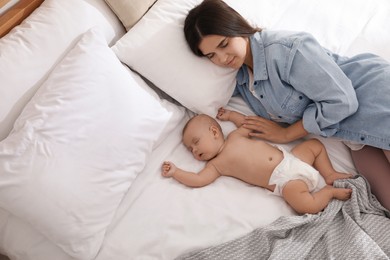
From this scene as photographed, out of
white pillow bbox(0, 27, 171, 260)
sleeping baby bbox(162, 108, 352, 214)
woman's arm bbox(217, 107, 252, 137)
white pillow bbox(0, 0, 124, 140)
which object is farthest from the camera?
woman's arm bbox(217, 107, 252, 137)

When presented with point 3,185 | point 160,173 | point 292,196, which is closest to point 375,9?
point 292,196

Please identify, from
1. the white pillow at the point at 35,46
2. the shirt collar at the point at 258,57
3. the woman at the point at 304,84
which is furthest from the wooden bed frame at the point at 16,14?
the shirt collar at the point at 258,57

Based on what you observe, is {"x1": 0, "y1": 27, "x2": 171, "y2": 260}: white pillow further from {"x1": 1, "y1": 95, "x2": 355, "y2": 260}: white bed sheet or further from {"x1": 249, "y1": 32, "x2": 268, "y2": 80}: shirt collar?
{"x1": 249, "y1": 32, "x2": 268, "y2": 80}: shirt collar

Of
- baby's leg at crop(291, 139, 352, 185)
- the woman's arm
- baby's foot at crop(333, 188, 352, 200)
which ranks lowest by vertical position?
baby's foot at crop(333, 188, 352, 200)

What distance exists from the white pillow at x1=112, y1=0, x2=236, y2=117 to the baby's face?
98 millimetres

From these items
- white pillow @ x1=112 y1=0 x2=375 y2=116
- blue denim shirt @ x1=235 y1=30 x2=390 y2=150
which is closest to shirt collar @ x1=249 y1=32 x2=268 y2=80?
blue denim shirt @ x1=235 y1=30 x2=390 y2=150

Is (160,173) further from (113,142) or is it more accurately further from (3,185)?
(3,185)

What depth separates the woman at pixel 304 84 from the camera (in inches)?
49.6

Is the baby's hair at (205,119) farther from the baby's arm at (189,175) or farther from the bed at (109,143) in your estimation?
the baby's arm at (189,175)

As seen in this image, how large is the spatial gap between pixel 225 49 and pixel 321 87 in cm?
36

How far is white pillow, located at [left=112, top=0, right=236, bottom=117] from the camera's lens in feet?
4.58

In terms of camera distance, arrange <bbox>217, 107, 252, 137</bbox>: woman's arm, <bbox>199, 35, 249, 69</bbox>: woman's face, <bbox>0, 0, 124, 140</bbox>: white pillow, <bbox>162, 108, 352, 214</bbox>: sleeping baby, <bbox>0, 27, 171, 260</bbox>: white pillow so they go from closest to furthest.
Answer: <bbox>0, 27, 171, 260</bbox>: white pillow → <bbox>0, 0, 124, 140</bbox>: white pillow → <bbox>162, 108, 352, 214</bbox>: sleeping baby → <bbox>199, 35, 249, 69</bbox>: woman's face → <bbox>217, 107, 252, 137</bbox>: woman's arm

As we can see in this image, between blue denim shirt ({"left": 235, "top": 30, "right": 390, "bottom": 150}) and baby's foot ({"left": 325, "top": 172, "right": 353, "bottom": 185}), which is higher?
blue denim shirt ({"left": 235, "top": 30, "right": 390, "bottom": 150})

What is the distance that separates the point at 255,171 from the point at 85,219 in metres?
0.57
